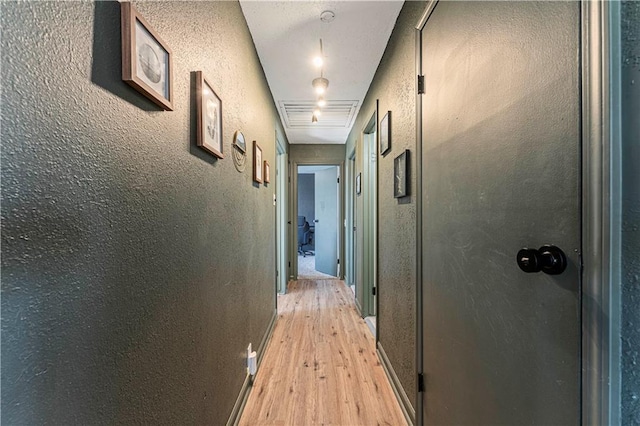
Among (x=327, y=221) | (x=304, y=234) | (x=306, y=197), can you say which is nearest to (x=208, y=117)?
(x=327, y=221)

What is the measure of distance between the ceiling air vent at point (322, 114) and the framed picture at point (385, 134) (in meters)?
0.97

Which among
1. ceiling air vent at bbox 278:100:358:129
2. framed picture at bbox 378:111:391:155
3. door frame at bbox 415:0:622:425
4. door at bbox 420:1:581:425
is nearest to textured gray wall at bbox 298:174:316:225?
ceiling air vent at bbox 278:100:358:129

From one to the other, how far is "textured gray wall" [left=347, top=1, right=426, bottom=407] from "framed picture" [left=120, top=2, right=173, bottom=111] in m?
1.12

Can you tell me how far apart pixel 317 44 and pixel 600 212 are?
1889mm

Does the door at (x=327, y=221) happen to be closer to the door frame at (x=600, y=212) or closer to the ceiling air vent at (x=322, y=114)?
the ceiling air vent at (x=322, y=114)

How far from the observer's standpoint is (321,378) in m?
1.80

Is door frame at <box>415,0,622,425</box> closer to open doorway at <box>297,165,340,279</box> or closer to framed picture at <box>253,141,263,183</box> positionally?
framed picture at <box>253,141,263,183</box>

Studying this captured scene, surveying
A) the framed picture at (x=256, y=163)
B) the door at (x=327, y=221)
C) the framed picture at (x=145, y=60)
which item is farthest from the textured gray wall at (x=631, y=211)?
the door at (x=327, y=221)

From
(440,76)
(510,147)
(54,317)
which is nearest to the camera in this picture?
(54,317)

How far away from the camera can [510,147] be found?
698mm

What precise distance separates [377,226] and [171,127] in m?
1.71

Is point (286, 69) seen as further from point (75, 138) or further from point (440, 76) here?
point (75, 138)

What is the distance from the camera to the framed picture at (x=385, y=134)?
1.81 m

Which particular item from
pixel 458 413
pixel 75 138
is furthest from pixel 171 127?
pixel 458 413
